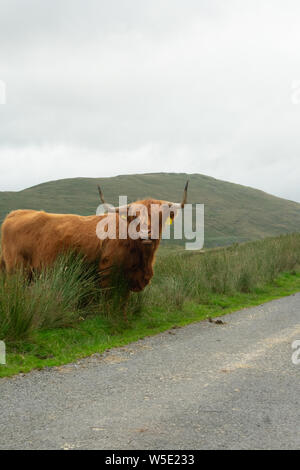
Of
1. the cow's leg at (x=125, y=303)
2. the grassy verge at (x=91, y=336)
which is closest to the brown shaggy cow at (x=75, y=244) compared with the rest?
the cow's leg at (x=125, y=303)

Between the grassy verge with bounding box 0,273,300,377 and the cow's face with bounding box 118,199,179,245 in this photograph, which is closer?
the grassy verge with bounding box 0,273,300,377

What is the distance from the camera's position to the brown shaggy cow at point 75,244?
23.4ft

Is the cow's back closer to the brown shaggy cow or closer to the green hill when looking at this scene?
the brown shaggy cow

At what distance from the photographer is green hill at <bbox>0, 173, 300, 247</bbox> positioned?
67.1 metres

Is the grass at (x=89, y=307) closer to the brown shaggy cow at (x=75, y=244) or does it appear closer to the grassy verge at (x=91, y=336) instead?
the grassy verge at (x=91, y=336)

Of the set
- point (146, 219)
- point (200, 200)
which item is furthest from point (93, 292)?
point (200, 200)

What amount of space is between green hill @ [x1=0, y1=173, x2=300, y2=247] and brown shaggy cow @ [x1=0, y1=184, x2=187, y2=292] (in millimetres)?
50849

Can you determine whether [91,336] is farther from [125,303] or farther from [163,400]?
[163,400]

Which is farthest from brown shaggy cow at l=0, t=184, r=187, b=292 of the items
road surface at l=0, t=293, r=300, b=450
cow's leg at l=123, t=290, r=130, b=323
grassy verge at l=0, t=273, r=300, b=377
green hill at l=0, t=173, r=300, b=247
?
green hill at l=0, t=173, r=300, b=247

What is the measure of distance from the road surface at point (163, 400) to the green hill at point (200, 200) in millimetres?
53181

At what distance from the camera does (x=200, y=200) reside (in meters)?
82.1

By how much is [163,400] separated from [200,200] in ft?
259

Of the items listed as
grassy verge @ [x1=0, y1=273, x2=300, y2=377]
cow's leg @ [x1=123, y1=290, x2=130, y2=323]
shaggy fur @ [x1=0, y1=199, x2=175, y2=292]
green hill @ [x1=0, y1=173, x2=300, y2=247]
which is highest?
green hill @ [x1=0, y1=173, x2=300, y2=247]
